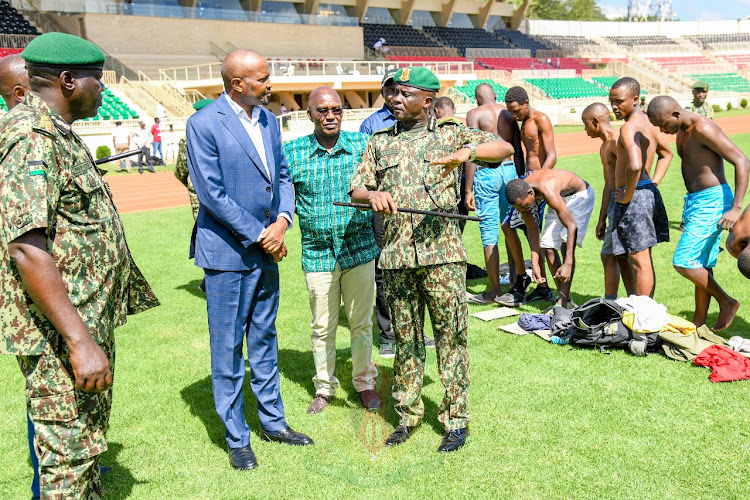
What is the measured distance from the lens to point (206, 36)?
40812 mm

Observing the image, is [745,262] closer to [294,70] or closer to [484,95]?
[484,95]

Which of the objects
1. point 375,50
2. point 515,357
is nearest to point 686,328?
point 515,357

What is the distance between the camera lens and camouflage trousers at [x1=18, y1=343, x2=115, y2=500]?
9.33ft

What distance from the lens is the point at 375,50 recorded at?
48.4m

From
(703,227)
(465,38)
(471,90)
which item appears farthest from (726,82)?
(703,227)

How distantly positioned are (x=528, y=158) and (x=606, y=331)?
105 inches

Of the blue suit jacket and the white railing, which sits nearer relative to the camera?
the blue suit jacket

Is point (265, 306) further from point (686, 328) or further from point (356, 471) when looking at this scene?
point (686, 328)

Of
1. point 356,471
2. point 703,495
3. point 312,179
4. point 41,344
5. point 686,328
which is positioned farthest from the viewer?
point 686,328

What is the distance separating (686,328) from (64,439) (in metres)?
4.78

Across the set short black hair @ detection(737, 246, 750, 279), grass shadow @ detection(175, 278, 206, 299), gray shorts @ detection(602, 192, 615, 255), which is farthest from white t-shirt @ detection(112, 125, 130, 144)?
short black hair @ detection(737, 246, 750, 279)

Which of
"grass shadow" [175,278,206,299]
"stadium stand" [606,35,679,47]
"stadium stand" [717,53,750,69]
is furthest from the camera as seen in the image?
"stadium stand" [606,35,679,47]

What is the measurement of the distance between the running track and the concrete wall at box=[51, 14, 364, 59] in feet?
58.5

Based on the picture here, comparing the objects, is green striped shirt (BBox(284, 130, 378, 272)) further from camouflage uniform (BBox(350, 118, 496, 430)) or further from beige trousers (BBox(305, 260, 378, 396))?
camouflage uniform (BBox(350, 118, 496, 430))
